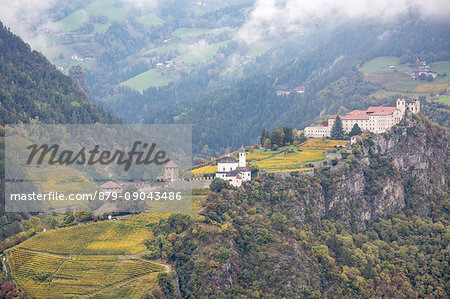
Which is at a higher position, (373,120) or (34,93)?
(34,93)

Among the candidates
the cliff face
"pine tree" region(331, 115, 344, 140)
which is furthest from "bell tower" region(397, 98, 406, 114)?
"pine tree" region(331, 115, 344, 140)

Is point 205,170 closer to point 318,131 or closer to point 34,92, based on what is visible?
point 318,131

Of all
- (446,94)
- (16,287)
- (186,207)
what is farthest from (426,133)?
(16,287)

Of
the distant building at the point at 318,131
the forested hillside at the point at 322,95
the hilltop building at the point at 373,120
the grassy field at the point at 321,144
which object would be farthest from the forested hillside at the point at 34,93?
the hilltop building at the point at 373,120

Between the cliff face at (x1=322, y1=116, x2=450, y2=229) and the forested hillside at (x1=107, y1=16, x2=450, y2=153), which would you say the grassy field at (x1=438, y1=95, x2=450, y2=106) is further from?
the cliff face at (x1=322, y1=116, x2=450, y2=229)

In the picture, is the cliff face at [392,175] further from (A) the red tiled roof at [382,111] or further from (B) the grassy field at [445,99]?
(B) the grassy field at [445,99]

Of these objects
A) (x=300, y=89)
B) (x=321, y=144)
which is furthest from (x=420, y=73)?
(x=321, y=144)

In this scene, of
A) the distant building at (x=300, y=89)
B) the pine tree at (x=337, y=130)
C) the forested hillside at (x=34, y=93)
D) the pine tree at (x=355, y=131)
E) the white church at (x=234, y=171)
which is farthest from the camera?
the distant building at (x=300, y=89)
